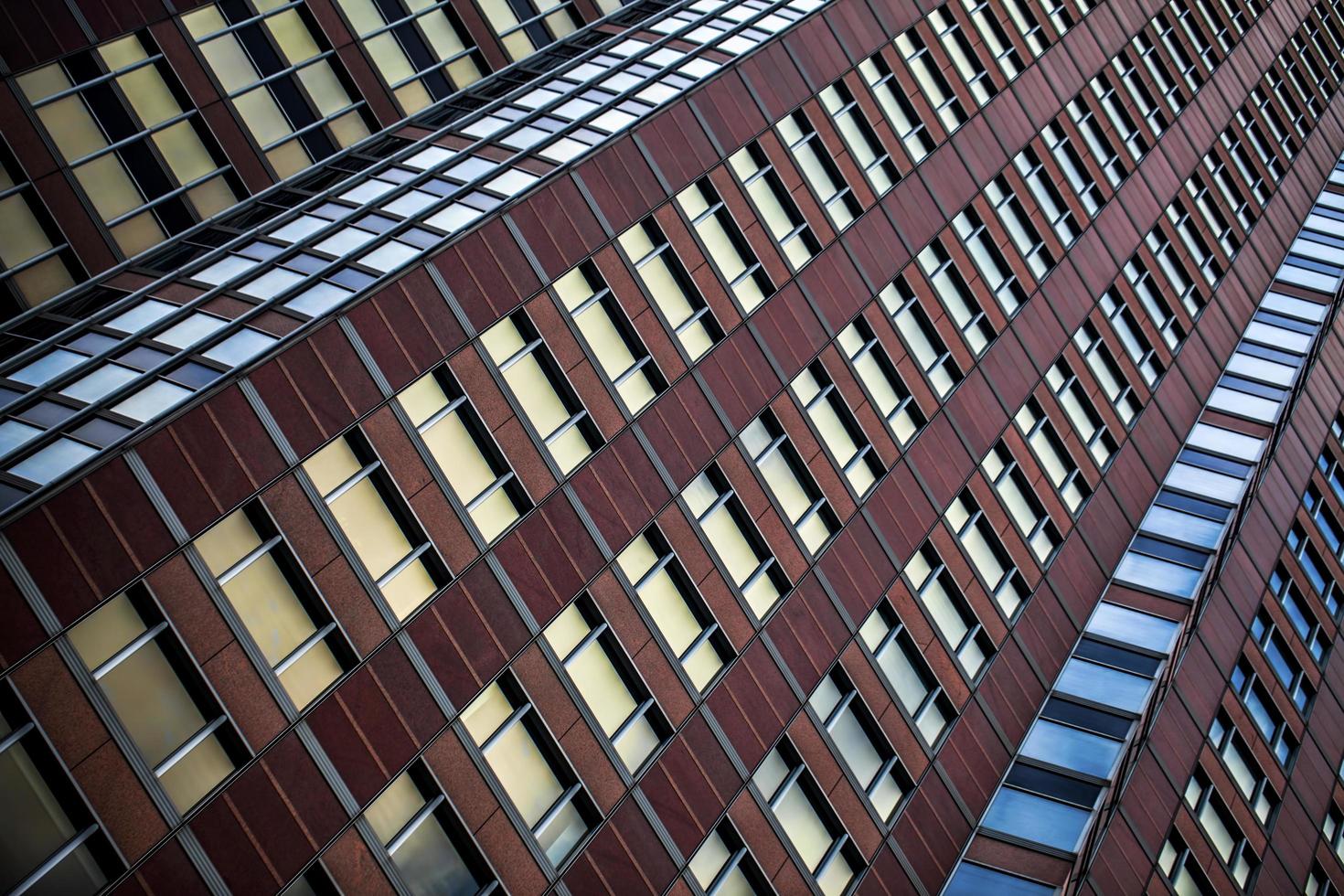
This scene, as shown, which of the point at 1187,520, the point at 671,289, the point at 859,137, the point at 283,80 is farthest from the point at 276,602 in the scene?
the point at 1187,520

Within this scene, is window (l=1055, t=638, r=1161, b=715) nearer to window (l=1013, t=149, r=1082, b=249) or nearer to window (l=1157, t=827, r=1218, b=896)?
window (l=1157, t=827, r=1218, b=896)

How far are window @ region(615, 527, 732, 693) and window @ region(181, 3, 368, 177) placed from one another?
14896mm

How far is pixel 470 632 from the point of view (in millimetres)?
22625

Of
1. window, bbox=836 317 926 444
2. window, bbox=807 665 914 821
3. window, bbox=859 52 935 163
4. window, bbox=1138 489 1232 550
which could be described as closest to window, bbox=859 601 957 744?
window, bbox=807 665 914 821

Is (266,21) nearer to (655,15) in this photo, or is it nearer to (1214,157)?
(655,15)

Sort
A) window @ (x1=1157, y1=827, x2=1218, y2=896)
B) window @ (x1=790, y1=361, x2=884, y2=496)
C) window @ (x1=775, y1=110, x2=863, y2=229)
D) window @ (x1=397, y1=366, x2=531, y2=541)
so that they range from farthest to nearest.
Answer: window @ (x1=775, y1=110, x2=863, y2=229) < window @ (x1=1157, y1=827, x2=1218, y2=896) < window @ (x1=790, y1=361, x2=884, y2=496) < window @ (x1=397, y1=366, x2=531, y2=541)

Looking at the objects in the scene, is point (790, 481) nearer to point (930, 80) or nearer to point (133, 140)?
point (930, 80)

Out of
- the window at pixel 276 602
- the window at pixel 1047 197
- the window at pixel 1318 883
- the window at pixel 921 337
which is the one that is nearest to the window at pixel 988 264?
the window at pixel 921 337

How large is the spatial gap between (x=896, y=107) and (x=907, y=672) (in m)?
18.3

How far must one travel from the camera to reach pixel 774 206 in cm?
3303

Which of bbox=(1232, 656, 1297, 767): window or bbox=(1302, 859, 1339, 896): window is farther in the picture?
bbox=(1232, 656, 1297, 767): window

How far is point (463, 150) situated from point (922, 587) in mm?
16330

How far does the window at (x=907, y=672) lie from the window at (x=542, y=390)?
9027 millimetres

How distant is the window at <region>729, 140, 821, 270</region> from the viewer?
32438mm
